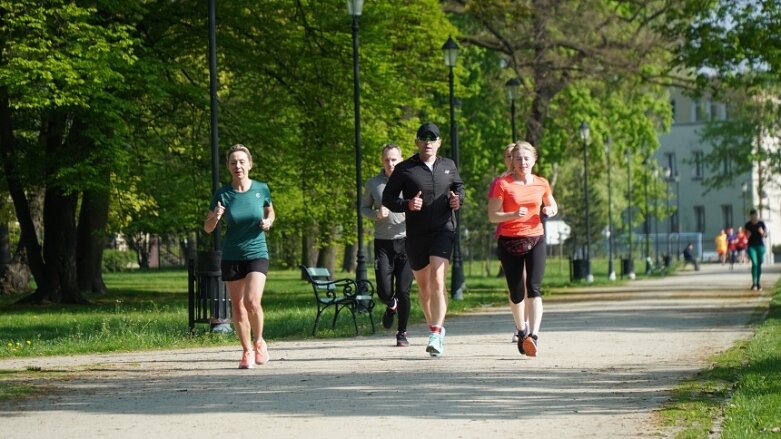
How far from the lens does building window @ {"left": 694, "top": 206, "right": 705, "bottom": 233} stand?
117 metres

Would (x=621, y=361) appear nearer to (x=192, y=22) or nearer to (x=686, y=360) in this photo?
(x=686, y=360)

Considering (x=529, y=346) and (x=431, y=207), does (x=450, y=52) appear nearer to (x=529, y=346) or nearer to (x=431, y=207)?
(x=431, y=207)

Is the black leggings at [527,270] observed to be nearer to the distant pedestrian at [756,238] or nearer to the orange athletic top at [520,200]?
the orange athletic top at [520,200]

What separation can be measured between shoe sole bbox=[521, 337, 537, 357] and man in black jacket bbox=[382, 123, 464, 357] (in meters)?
0.81

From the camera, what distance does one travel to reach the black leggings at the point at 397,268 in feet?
55.6

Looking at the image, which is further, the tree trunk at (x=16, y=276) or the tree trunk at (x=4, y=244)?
the tree trunk at (x=4, y=244)

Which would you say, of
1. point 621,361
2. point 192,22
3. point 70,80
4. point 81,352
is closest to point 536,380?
point 621,361

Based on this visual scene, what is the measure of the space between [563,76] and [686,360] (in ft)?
104

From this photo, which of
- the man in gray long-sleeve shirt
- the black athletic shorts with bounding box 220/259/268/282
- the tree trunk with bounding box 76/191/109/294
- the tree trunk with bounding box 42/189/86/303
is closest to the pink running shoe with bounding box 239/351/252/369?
the black athletic shorts with bounding box 220/259/268/282

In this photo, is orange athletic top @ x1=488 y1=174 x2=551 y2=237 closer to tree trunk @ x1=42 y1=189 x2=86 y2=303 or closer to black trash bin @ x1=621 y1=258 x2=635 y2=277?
tree trunk @ x1=42 y1=189 x2=86 y2=303

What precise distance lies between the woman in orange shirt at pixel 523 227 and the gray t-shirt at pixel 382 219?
7.06 feet

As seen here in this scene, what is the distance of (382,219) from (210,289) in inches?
135

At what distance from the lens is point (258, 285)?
1412 cm

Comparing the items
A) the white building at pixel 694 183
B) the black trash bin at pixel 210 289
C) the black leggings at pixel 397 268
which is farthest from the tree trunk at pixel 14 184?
the white building at pixel 694 183
